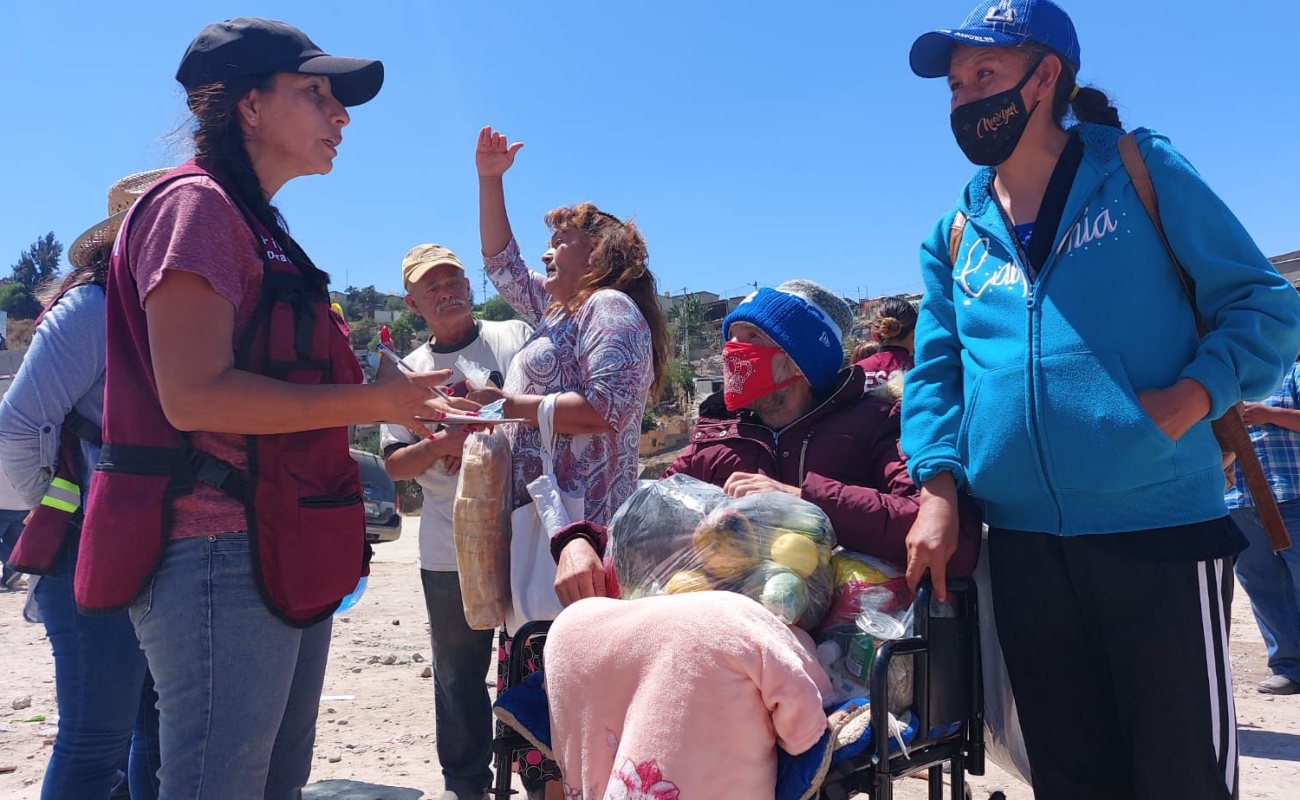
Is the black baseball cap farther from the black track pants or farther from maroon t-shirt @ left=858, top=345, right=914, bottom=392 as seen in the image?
maroon t-shirt @ left=858, top=345, right=914, bottom=392

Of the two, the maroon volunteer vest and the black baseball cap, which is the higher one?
the black baseball cap

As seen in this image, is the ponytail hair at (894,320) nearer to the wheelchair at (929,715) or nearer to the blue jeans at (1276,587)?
the blue jeans at (1276,587)

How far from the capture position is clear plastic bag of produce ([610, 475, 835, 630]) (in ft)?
7.35

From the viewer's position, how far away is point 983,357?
2.28m

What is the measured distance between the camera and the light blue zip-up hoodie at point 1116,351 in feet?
6.55

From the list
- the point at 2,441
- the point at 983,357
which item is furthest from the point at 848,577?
the point at 2,441

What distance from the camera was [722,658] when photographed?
1.88 metres

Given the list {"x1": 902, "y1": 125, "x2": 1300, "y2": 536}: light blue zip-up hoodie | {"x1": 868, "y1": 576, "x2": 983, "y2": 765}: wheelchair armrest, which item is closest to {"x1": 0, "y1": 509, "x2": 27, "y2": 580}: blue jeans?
{"x1": 868, "y1": 576, "x2": 983, "y2": 765}: wheelchair armrest

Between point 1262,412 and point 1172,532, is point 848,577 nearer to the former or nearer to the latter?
point 1172,532

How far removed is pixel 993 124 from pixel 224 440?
1.98m

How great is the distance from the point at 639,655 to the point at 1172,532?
1.22m

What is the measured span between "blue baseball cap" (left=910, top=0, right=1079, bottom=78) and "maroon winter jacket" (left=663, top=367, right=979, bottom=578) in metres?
1.01

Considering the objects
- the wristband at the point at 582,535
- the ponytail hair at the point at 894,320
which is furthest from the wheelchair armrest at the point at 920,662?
the ponytail hair at the point at 894,320

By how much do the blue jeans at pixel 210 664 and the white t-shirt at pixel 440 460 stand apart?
1.48 meters
